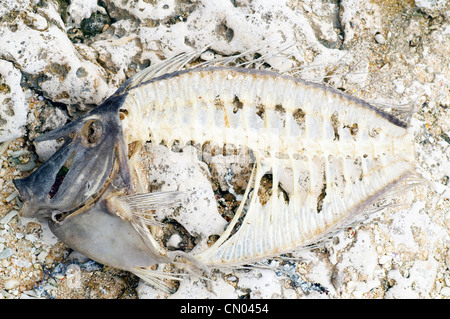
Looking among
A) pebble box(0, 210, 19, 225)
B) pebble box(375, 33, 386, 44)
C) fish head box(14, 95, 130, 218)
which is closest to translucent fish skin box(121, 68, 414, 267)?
fish head box(14, 95, 130, 218)

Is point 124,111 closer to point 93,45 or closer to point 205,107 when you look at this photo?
point 205,107

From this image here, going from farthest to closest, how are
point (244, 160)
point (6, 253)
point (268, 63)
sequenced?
1. point (268, 63)
2. point (244, 160)
3. point (6, 253)

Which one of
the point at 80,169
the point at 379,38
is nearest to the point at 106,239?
the point at 80,169

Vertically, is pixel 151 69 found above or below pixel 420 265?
above

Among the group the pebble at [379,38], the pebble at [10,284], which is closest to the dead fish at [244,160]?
the pebble at [10,284]

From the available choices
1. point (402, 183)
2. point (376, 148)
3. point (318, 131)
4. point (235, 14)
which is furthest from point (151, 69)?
point (402, 183)

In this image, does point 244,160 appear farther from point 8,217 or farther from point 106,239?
point 8,217

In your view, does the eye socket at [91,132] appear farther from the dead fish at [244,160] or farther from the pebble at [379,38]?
the pebble at [379,38]

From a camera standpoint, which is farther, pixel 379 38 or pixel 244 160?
pixel 379 38
